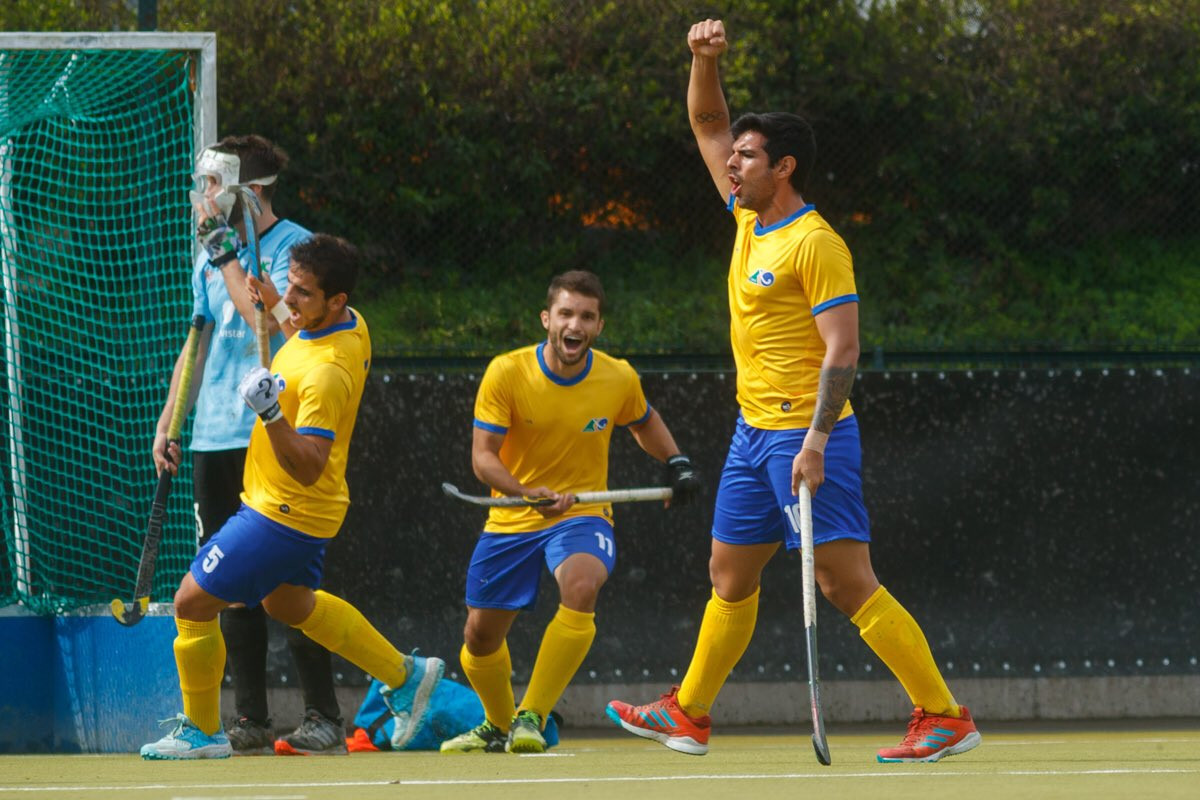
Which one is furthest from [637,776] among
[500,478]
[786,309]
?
[500,478]

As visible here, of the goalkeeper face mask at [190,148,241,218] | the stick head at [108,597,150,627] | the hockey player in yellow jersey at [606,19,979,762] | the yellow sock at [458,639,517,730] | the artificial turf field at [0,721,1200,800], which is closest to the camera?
the artificial turf field at [0,721,1200,800]

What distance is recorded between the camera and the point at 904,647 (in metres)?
4.90

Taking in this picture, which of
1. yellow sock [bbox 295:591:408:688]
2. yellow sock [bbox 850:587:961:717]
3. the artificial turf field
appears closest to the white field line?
the artificial turf field

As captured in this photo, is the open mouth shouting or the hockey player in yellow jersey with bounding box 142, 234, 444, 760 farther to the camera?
the open mouth shouting

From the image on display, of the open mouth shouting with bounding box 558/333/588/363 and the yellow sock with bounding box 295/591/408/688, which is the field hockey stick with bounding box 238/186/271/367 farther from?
the open mouth shouting with bounding box 558/333/588/363

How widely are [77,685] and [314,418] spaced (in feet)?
7.26

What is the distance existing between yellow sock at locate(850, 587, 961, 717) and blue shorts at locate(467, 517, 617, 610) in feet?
4.34

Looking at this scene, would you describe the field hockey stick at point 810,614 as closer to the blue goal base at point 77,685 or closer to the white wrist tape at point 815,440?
the white wrist tape at point 815,440

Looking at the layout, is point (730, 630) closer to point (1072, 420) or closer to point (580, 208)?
point (1072, 420)

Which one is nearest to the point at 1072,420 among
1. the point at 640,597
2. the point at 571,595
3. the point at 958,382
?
the point at 958,382

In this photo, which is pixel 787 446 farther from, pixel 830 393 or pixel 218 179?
pixel 218 179

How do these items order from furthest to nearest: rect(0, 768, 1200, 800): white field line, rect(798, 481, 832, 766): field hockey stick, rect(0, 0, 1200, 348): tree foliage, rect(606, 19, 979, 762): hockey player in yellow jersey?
rect(0, 0, 1200, 348): tree foliage → rect(606, 19, 979, 762): hockey player in yellow jersey → rect(798, 481, 832, 766): field hockey stick → rect(0, 768, 1200, 800): white field line

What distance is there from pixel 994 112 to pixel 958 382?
11.1ft

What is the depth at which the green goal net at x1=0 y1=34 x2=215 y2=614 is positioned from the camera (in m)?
7.05
